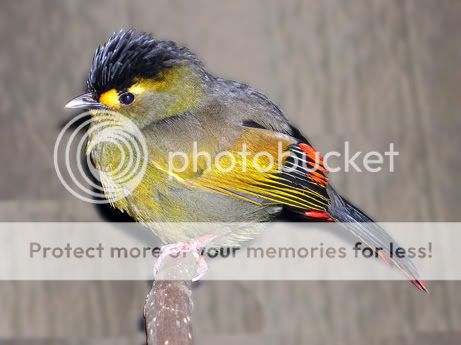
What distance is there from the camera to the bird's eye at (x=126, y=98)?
201 centimetres

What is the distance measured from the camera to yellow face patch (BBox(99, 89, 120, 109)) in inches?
78.0

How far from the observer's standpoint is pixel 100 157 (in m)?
2.12

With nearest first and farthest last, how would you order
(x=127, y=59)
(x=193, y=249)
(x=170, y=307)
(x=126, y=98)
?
(x=170, y=307), (x=127, y=59), (x=126, y=98), (x=193, y=249)

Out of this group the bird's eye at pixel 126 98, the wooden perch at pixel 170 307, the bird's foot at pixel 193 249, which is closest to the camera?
the wooden perch at pixel 170 307

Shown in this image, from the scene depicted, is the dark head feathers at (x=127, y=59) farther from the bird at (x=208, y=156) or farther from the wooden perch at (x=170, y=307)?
the wooden perch at (x=170, y=307)

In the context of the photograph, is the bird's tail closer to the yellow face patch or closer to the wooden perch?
the wooden perch

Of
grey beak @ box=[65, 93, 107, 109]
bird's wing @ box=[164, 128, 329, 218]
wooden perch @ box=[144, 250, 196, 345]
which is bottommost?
wooden perch @ box=[144, 250, 196, 345]

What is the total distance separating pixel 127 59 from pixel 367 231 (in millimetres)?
749

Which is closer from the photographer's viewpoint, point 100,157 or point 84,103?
point 84,103

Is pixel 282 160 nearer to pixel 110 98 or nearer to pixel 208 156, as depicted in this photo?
pixel 208 156

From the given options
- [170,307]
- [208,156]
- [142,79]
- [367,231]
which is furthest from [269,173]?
[170,307]

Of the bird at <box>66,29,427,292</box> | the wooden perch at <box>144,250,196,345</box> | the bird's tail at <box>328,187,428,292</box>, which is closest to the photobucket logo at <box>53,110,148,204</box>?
the bird at <box>66,29,427,292</box>

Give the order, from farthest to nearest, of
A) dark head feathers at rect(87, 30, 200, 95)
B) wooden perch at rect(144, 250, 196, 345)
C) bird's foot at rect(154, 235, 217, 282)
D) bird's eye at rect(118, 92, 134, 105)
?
1. bird's foot at rect(154, 235, 217, 282)
2. bird's eye at rect(118, 92, 134, 105)
3. dark head feathers at rect(87, 30, 200, 95)
4. wooden perch at rect(144, 250, 196, 345)

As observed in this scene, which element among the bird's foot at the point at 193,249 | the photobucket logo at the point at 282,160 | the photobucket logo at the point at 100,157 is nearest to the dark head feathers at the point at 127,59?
the photobucket logo at the point at 100,157
